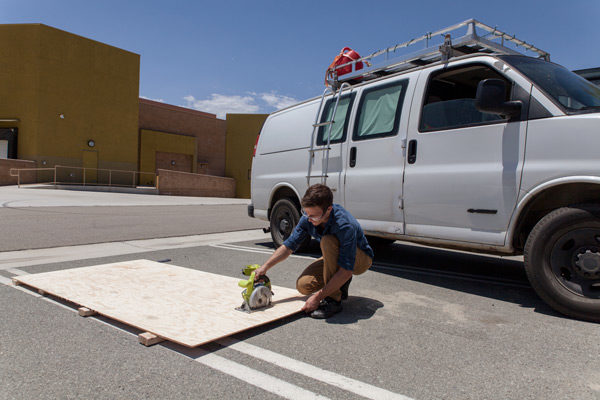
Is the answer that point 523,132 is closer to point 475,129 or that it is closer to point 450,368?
point 475,129

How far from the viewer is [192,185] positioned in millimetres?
29172

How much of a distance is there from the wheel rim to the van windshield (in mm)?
974

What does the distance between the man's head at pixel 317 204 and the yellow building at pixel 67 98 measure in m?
26.8

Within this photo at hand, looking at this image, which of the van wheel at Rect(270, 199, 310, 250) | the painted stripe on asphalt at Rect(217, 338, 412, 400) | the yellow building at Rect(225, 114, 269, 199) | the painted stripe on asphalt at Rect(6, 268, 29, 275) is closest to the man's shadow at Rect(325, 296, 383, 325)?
the painted stripe on asphalt at Rect(217, 338, 412, 400)

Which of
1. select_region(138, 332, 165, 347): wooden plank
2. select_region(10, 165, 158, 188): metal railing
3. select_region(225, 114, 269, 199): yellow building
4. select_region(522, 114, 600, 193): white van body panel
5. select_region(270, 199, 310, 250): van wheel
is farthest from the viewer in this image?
select_region(225, 114, 269, 199): yellow building

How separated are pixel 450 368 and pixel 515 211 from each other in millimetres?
1652

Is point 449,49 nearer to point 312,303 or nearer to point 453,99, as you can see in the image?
point 453,99

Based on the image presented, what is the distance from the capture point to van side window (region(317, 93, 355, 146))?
17.2 feet

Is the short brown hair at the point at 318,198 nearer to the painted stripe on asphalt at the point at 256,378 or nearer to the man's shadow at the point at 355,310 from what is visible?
the man's shadow at the point at 355,310

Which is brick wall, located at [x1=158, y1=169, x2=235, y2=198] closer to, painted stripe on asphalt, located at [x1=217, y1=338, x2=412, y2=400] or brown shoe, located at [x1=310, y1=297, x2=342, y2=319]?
brown shoe, located at [x1=310, y1=297, x2=342, y2=319]

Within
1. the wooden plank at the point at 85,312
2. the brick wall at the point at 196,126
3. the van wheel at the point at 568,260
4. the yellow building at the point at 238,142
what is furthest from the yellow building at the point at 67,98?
the van wheel at the point at 568,260

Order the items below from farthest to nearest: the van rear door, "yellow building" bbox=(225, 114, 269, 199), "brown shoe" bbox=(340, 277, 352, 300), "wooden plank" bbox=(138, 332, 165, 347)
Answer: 1. "yellow building" bbox=(225, 114, 269, 199)
2. the van rear door
3. "brown shoe" bbox=(340, 277, 352, 300)
4. "wooden plank" bbox=(138, 332, 165, 347)

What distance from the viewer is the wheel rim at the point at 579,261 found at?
3064 mm

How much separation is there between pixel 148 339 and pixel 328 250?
1.44 m
